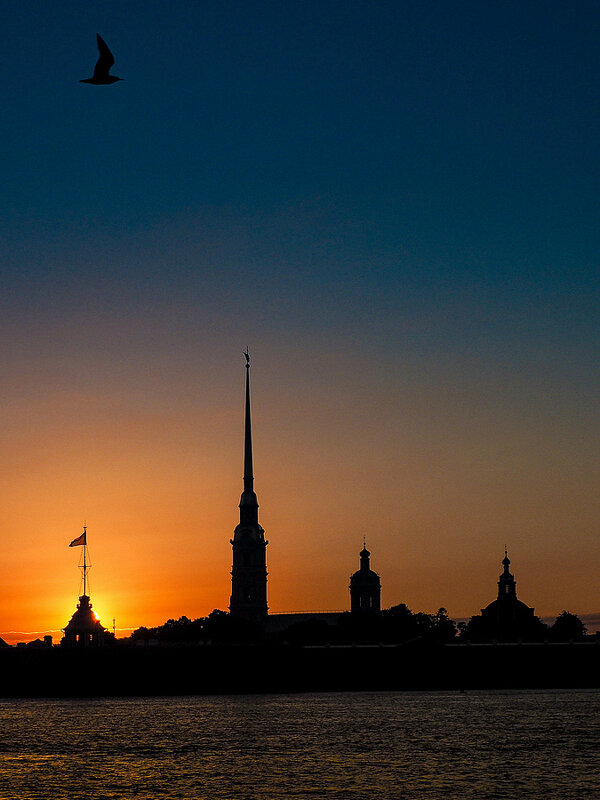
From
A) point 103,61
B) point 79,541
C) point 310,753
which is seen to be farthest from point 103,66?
point 79,541

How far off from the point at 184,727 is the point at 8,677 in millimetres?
98417

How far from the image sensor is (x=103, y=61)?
33.1 meters

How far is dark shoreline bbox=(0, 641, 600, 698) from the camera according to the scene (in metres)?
194

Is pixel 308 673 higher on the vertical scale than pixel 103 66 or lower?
lower

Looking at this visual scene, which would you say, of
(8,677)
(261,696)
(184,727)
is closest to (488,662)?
(261,696)

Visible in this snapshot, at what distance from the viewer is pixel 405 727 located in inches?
4048

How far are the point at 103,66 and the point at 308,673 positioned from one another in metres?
172

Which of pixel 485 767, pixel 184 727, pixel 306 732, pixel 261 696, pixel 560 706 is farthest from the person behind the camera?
pixel 261 696

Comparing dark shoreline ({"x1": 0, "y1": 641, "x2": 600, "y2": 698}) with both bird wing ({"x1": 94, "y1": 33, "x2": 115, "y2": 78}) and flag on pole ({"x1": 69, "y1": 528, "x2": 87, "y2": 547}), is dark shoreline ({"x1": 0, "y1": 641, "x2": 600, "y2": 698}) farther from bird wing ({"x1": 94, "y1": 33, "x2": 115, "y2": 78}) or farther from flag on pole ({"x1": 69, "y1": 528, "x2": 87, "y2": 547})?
bird wing ({"x1": 94, "y1": 33, "x2": 115, "y2": 78})

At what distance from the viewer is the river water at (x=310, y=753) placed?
6475 cm

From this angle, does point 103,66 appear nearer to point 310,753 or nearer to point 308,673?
point 310,753

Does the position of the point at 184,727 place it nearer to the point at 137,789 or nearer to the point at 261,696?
the point at 137,789

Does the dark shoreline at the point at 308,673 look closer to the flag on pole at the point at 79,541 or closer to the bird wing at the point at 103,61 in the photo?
the flag on pole at the point at 79,541

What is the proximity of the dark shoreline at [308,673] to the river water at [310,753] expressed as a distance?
2284 inches
